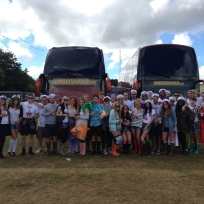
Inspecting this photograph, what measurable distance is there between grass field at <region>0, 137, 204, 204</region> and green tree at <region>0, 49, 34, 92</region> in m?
51.0

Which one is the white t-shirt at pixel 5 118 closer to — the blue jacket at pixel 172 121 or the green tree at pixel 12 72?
the blue jacket at pixel 172 121

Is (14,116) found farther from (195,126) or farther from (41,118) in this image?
(195,126)

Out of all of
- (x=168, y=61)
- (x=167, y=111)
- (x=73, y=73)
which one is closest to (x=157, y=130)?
(x=167, y=111)

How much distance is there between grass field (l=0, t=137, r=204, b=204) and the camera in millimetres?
4344

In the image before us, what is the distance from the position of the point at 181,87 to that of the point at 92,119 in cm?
457

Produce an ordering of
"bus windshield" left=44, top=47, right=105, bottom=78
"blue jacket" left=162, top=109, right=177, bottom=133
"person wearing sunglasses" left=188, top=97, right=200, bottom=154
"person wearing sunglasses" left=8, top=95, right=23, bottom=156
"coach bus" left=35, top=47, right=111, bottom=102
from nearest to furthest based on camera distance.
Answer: "person wearing sunglasses" left=8, top=95, right=23, bottom=156, "blue jacket" left=162, top=109, right=177, bottom=133, "person wearing sunglasses" left=188, top=97, right=200, bottom=154, "coach bus" left=35, top=47, right=111, bottom=102, "bus windshield" left=44, top=47, right=105, bottom=78

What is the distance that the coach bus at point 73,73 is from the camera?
9.56 meters

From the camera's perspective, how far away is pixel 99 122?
7324mm

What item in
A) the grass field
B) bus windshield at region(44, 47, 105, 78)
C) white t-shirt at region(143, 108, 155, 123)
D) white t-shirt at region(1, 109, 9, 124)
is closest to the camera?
the grass field

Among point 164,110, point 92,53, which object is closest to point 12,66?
point 92,53

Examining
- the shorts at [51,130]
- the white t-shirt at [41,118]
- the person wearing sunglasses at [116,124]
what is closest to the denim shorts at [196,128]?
the person wearing sunglasses at [116,124]

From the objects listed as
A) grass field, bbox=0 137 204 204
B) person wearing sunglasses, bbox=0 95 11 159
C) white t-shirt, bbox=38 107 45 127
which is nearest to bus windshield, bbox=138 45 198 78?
grass field, bbox=0 137 204 204

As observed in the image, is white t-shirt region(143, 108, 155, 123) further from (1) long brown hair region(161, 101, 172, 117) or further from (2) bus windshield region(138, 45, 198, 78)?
(2) bus windshield region(138, 45, 198, 78)

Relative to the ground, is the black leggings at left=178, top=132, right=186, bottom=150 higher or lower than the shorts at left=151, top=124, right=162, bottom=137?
lower
